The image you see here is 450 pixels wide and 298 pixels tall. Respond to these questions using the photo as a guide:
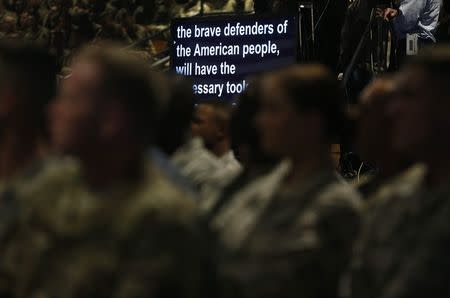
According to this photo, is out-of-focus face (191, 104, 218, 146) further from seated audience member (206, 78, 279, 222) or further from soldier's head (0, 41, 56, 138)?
soldier's head (0, 41, 56, 138)

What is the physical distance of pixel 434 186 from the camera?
13.7ft

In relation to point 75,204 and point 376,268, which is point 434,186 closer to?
point 376,268

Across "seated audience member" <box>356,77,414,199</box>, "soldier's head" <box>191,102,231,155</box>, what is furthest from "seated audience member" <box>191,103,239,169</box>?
"seated audience member" <box>356,77,414,199</box>

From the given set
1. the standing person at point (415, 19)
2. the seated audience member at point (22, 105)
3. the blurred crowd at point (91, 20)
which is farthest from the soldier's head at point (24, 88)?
the blurred crowd at point (91, 20)

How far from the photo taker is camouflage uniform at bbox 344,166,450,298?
400 cm

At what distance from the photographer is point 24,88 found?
4.27m

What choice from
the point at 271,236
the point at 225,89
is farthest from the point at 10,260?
the point at 225,89

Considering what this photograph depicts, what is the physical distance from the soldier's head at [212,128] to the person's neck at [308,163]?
2.38 m

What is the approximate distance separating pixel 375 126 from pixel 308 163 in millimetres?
373

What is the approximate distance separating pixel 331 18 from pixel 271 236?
28.2 ft

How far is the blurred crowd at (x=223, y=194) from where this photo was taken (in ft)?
11.7

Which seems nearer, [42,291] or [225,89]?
[42,291]

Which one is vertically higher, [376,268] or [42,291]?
[42,291]

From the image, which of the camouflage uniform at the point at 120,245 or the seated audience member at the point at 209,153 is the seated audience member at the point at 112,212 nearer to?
the camouflage uniform at the point at 120,245
